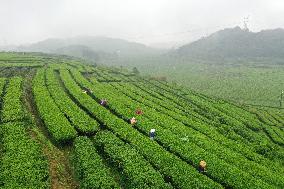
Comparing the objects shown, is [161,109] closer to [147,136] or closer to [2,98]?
[147,136]

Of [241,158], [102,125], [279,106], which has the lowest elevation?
[279,106]

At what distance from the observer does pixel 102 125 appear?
36.6m

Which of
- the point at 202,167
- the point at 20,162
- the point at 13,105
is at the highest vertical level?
the point at 13,105

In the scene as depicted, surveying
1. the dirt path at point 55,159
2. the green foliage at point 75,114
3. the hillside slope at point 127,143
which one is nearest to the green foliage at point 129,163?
the hillside slope at point 127,143

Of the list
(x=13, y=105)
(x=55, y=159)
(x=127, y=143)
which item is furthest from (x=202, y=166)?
(x=13, y=105)

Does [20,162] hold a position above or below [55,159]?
above

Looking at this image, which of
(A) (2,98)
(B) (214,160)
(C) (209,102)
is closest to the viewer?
(B) (214,160)

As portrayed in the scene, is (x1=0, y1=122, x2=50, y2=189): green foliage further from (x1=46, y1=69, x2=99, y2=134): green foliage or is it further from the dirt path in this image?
(x1=46, y1=69, x2=99, y2=134): green foliage

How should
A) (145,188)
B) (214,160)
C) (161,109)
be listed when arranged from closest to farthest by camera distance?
(145,188) → (214,160) → (161,109)

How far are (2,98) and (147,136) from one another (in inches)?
817

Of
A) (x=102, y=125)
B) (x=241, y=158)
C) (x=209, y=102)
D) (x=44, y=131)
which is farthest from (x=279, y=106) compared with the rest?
(x=44, y=131)

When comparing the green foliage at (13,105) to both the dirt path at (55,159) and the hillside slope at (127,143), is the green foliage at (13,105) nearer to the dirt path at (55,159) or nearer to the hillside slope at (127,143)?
the hillside slope at (127,143)

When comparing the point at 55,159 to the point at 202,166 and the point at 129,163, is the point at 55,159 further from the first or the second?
the point at 202,166

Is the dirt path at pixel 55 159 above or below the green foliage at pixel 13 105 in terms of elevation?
below
